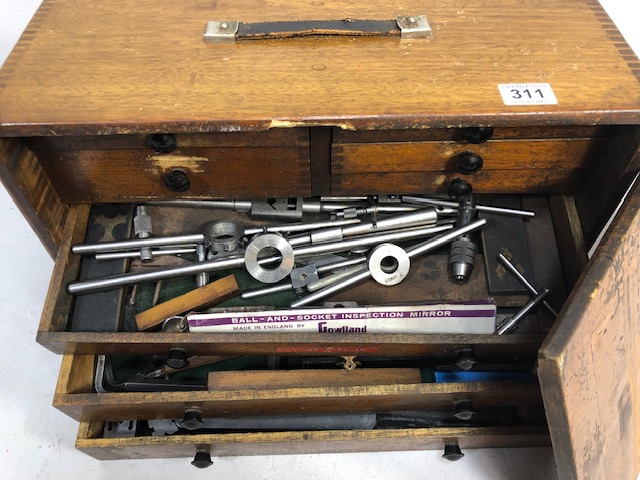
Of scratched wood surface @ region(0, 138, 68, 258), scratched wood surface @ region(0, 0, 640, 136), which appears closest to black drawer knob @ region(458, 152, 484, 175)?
scratched wood surface @ region(0, 0, 640, 136)

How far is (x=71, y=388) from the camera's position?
3.76 ft

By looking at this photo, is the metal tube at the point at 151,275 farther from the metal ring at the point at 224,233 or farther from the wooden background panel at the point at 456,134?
the wooden background panel at the point at 456,134

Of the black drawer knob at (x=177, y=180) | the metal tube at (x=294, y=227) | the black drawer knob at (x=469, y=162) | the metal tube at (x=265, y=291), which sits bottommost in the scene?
the metal tube at (x=265, y=291)

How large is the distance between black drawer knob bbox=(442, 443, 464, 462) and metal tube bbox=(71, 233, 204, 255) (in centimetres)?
68

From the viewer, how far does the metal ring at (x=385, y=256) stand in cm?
123

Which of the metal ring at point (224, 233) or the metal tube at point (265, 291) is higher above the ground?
the metal ring at point (224, 233)

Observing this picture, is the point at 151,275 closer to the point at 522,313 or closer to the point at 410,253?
the point at 410,253

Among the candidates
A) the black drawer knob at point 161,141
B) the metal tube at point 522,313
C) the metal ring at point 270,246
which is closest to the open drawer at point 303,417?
the metal tube at point 522,313

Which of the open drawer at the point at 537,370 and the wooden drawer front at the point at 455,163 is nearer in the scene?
the open drawer at the point at 537,370

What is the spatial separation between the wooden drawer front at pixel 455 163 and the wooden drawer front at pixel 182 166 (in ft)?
0.31

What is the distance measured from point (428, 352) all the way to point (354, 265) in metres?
0.25

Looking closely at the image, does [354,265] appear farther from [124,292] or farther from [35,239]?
[35,239]

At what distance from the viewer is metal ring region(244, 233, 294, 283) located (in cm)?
123

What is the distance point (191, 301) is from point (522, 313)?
0.67 m
